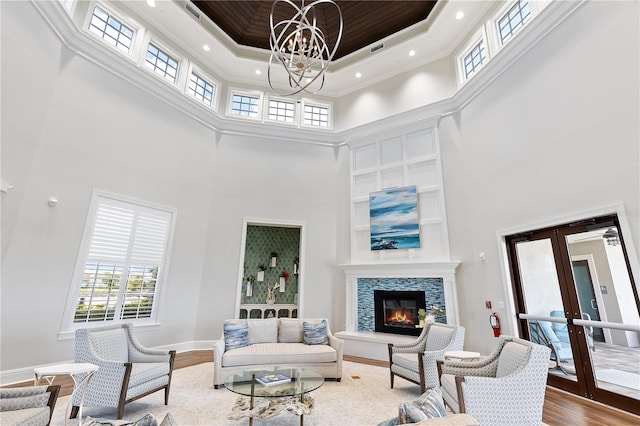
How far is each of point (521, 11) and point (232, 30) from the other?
20.5ft

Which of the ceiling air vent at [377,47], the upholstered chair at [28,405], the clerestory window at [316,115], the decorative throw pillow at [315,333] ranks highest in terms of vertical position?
the ceiling air vent at [377,47]

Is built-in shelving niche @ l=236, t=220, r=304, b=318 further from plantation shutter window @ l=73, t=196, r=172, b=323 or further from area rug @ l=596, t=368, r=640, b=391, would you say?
area rug @ l=596, t=368, r=640, b=391

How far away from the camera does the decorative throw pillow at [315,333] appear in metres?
5.02

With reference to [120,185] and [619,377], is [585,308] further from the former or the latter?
[120,185]

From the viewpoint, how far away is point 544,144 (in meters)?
4.61

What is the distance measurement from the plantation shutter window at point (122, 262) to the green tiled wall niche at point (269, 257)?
267 centimetres

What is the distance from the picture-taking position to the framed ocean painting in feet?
22.1

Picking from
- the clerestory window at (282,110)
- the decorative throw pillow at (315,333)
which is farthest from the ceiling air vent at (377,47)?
the decorative throw pillow at (315,333)

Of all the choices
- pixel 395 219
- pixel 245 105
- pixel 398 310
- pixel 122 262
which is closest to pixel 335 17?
pixel 245 105

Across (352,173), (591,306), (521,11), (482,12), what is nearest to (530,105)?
(521,11)

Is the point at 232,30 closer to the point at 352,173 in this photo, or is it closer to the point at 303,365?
the point at 352,173

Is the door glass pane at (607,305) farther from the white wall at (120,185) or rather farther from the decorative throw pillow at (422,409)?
the white wall at (120,185)

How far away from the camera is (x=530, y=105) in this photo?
4910 millimetres

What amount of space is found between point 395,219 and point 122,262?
581cm
